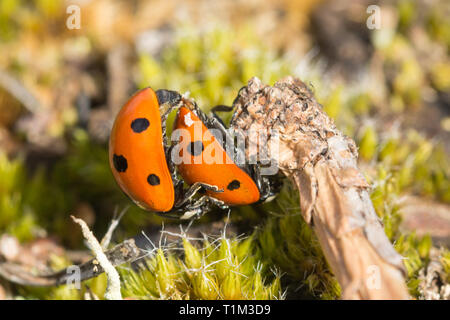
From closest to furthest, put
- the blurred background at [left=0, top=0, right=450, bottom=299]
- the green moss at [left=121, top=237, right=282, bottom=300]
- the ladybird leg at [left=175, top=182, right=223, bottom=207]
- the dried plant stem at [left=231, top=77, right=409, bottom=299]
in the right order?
the dried plant stem at [left=231, top=77, right=409, bottom=299], the green moss at [left=121, top=237, right=282, bottom=300], the ladybird leg at [left=175, top=182, right=223, bottom=207], the blurred background at [left=0, top=0, right=450, bottom=299]

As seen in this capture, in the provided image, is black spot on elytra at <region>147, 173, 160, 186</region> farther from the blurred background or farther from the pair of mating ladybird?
the blurred background

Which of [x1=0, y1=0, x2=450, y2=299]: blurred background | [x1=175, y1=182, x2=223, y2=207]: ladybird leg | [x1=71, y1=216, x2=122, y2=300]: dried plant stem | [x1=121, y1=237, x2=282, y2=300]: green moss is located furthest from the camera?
[x1=0, y1=0, x2=450, y2=299]: blurred background

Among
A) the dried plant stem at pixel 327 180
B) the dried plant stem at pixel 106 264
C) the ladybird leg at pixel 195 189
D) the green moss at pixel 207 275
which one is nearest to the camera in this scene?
the dried plant stem at pixel 327 180

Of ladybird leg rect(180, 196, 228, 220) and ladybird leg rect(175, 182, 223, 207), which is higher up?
ladybird leg rect(175, 182, 223, 207)

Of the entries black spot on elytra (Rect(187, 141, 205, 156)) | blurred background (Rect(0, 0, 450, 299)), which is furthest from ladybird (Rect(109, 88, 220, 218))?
blurred background (Rect(0, 0, 450, 299))

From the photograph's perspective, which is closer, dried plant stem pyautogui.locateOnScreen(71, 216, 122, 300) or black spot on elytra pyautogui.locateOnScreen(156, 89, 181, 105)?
dried plant stem pyautogui.locateOnScreen(71, 216, 122, 300)

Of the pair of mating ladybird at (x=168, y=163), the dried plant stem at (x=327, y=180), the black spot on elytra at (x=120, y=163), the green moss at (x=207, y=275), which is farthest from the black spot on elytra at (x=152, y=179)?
the dried plant stem at (x=327, y=180)

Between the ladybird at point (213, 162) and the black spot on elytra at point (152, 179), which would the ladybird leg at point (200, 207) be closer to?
the ladybird at point (213, 162)

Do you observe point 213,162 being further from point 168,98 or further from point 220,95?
point 220,95
